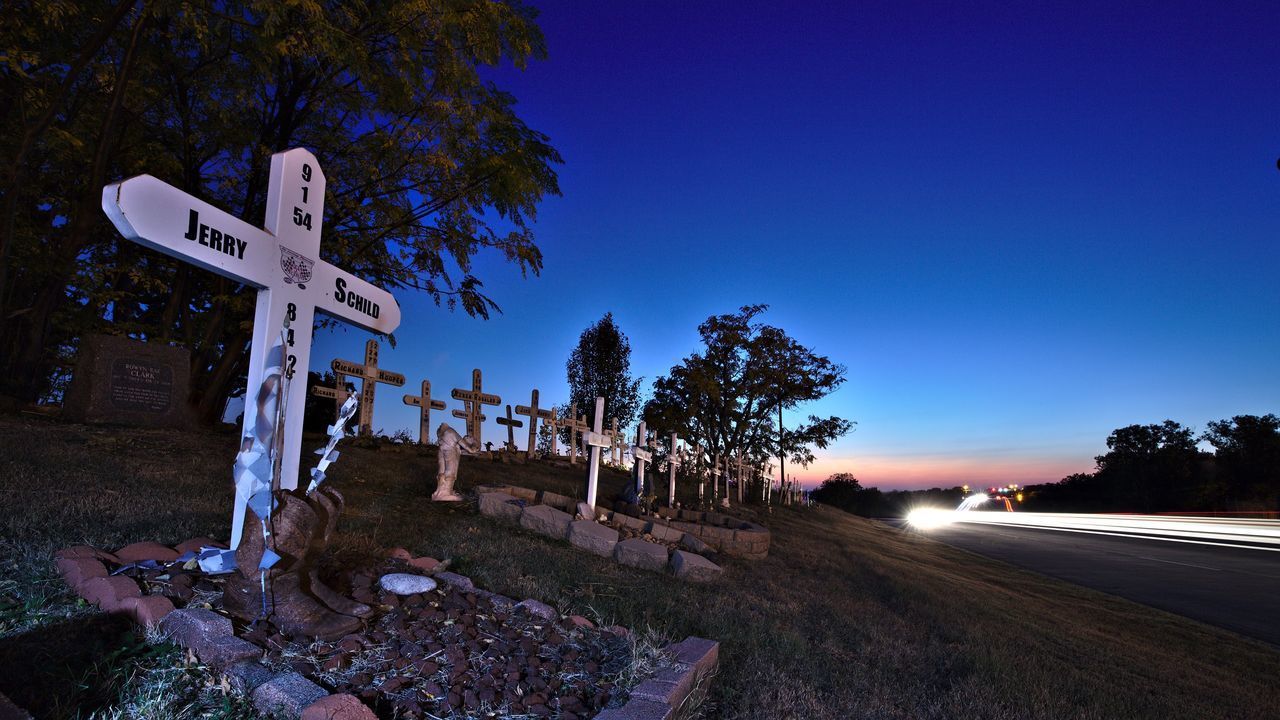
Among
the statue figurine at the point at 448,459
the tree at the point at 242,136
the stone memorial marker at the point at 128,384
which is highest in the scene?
the tree at the point at 242,136

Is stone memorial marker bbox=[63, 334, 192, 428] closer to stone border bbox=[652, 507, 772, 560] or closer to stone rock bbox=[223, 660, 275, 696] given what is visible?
stone border bbox=[652, 507, 772, 560]

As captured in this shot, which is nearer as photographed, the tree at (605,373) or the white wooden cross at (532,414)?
the white wooden cross at (532,414)

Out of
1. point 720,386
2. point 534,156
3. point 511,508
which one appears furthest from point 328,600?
point 720,386

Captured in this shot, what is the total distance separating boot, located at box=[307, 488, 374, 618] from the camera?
3.68 m

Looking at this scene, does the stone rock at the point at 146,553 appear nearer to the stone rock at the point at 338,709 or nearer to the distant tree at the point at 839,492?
the stone rock at the point at 338,709

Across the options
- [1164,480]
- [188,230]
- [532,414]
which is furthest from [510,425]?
[1164,480]

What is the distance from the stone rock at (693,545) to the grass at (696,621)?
0.61 m

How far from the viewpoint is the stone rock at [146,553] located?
13.1 ft

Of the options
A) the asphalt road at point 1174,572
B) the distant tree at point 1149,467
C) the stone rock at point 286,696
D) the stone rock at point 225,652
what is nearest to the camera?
the stone rock at point 286,696

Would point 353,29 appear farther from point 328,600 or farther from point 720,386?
point 720,386

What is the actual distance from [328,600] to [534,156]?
10.5 metres

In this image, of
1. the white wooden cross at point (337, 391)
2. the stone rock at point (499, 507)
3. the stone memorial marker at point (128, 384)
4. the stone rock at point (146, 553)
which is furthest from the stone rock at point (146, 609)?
the white wooden cross at point (337, 391)

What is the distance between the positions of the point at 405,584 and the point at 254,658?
3.72 feet

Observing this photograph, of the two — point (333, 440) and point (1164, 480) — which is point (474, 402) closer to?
point (333, 440)
